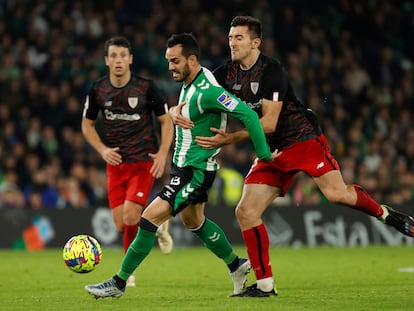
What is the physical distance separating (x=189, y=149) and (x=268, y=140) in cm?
83

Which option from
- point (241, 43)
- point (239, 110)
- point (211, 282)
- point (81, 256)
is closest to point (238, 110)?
point (239, 110)

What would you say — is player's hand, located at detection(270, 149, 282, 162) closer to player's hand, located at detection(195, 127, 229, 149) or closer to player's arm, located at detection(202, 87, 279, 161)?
player's arm, located at detection(202, 87, 279, 161)

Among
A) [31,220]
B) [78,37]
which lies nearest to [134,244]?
[31,220]

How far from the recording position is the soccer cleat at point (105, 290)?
7.95 m

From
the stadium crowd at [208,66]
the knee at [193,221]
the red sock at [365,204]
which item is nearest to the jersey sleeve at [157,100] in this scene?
the knee at [193,221]

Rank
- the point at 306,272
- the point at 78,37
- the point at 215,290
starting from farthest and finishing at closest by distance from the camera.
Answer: the point at 78,37 < the point at 306,272 < the point at 215,290

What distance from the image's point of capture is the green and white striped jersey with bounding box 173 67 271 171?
25.7 ft

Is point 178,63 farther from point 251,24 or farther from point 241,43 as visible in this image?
point 251,24

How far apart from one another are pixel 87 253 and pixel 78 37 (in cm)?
1164

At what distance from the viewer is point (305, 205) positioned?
670 inches

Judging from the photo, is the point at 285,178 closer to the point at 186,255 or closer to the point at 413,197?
the point at 186,255

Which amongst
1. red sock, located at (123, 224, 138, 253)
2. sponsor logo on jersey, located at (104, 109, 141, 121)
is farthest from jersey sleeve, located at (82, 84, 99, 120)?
red sock, located at (123, 224, 138, 253)

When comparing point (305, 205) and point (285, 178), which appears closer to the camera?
point (285, 178)

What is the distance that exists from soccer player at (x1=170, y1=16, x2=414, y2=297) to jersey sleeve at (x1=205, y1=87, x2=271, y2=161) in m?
0.19
